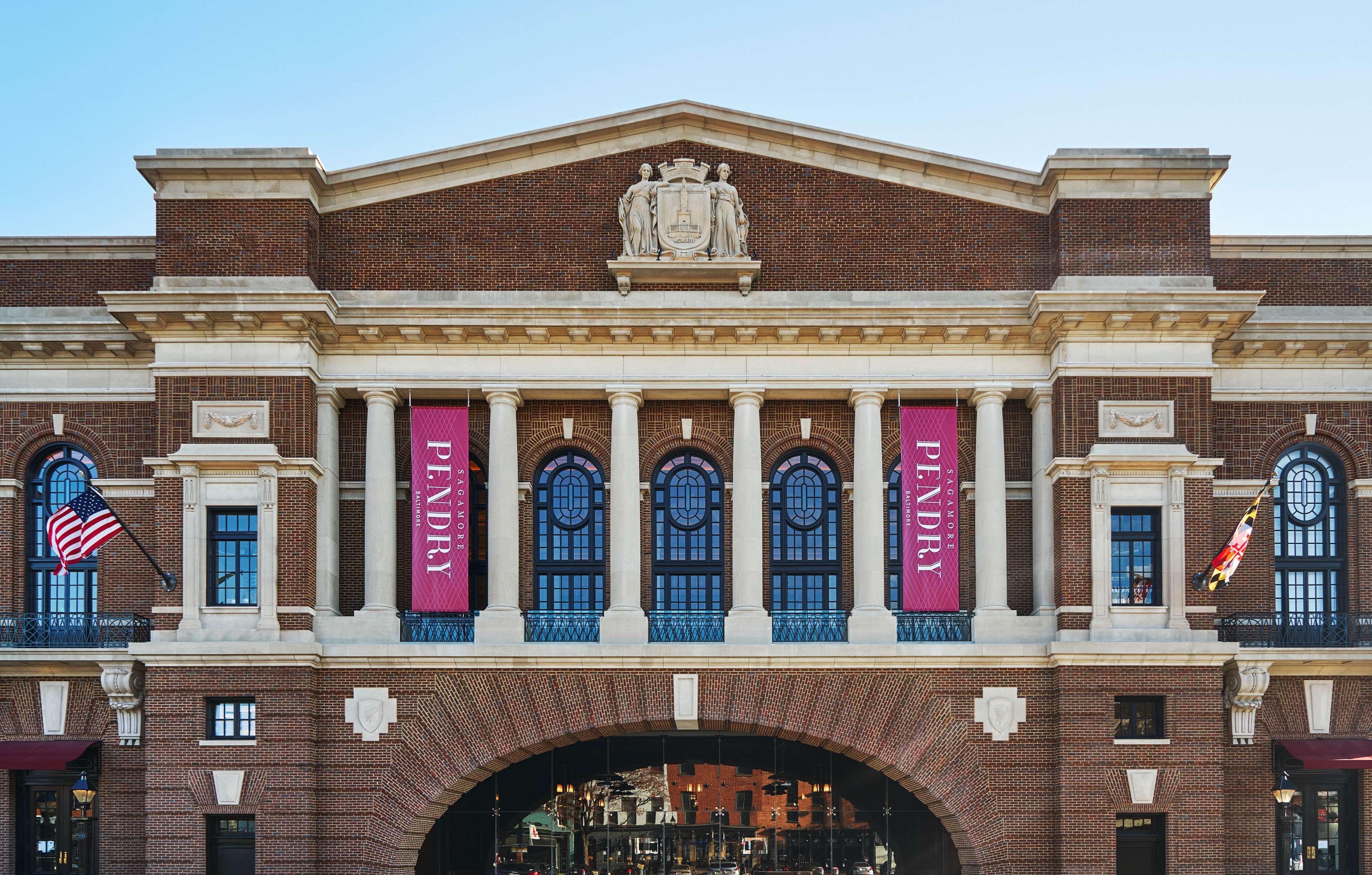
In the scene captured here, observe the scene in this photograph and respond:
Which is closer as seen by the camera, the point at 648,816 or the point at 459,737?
the point at 459,737

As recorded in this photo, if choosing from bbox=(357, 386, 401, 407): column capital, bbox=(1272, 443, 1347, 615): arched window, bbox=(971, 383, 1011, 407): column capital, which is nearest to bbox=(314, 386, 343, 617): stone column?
bbox=(357, 386, 401, 407): column capital

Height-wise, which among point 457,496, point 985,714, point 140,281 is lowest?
point 985,714

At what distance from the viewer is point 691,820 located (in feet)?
115

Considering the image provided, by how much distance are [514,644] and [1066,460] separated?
11.5 metres

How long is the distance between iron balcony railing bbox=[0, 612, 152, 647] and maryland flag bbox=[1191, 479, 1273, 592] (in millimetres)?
21190

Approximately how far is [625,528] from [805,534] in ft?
13.0

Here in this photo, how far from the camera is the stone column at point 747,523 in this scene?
32844 mm

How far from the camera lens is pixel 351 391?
3362 centimetres

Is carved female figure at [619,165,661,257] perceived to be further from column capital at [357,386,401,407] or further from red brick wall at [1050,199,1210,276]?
red brick wall at [1050,199,1210,276]

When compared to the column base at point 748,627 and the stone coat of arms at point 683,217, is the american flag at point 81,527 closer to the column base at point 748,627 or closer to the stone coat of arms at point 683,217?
the stone coat of arms at point 683,217

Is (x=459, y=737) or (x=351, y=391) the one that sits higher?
(x=351, y=391)

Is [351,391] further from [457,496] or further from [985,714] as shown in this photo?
[985,714]

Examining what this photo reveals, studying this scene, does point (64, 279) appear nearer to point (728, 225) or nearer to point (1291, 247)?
point (728, 225)

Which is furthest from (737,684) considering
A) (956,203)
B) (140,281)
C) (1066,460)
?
(140,281)
